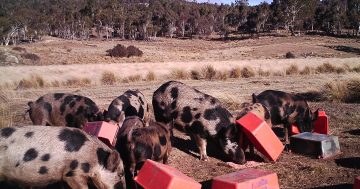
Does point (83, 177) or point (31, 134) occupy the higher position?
point (31, 134)

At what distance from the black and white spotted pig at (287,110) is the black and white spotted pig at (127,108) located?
2.78 m

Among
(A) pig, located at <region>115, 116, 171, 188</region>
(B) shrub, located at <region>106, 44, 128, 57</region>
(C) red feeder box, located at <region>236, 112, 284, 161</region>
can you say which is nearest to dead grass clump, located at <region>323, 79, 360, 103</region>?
(C) red feeder box, located at <region>236, 112, 284, 161</region>

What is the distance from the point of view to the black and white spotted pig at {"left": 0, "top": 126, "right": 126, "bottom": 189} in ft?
21.1

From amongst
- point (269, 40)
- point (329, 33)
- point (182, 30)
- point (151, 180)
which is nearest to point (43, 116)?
point (151, 180)

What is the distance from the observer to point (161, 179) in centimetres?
646

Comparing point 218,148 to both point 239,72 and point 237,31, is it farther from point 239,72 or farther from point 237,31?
point 237,31

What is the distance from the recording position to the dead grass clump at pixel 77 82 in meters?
22.5

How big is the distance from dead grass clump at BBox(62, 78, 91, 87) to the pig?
14.6m

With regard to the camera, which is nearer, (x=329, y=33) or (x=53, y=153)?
(x=53, y=153)

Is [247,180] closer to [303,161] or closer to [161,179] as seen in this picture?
[161,179]

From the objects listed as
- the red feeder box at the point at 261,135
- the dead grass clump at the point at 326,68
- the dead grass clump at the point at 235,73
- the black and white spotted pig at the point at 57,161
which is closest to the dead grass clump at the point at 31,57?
the dead grass clump at the point at 235,73

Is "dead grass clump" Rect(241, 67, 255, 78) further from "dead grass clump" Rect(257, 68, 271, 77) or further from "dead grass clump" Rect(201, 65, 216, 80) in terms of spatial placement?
"dead grass clump" Rect(201, 65, 216, 80)

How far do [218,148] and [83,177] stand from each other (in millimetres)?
3947

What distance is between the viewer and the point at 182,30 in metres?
102
